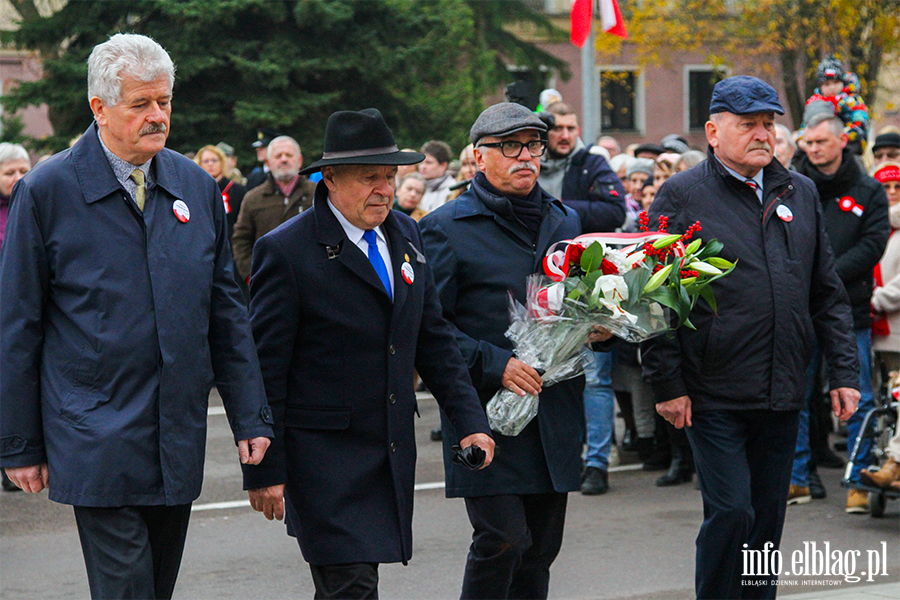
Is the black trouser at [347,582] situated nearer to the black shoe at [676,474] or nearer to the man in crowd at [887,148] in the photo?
the black shoe at [676,474]

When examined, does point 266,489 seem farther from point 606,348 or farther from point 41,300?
point 606,348

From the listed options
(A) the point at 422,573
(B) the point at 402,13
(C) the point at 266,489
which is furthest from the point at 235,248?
(B) the point at 402,13

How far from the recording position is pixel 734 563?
204 inches

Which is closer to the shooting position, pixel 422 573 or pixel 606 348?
pixel 606 348

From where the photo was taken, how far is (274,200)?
38.9ft

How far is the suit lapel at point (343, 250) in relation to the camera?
4.43 metres

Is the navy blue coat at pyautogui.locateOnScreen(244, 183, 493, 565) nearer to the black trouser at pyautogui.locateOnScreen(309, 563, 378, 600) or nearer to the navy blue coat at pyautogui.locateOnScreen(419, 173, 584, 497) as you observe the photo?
the black trouser at pyautogui.locateOnScreen(309, 563, 378, 600)

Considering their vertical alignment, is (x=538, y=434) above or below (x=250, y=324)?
below

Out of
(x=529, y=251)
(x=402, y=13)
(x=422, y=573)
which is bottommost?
(x=422, y=573)

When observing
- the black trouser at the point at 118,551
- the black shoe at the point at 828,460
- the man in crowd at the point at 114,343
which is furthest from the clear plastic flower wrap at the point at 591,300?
the black shoe at the point at 828,460

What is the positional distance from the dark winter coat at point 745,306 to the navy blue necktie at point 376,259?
1.33 meters

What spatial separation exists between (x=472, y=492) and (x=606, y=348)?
0.81 metres

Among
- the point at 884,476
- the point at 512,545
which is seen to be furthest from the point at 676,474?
the point at 512,545

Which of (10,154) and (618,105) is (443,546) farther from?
(618,105)
